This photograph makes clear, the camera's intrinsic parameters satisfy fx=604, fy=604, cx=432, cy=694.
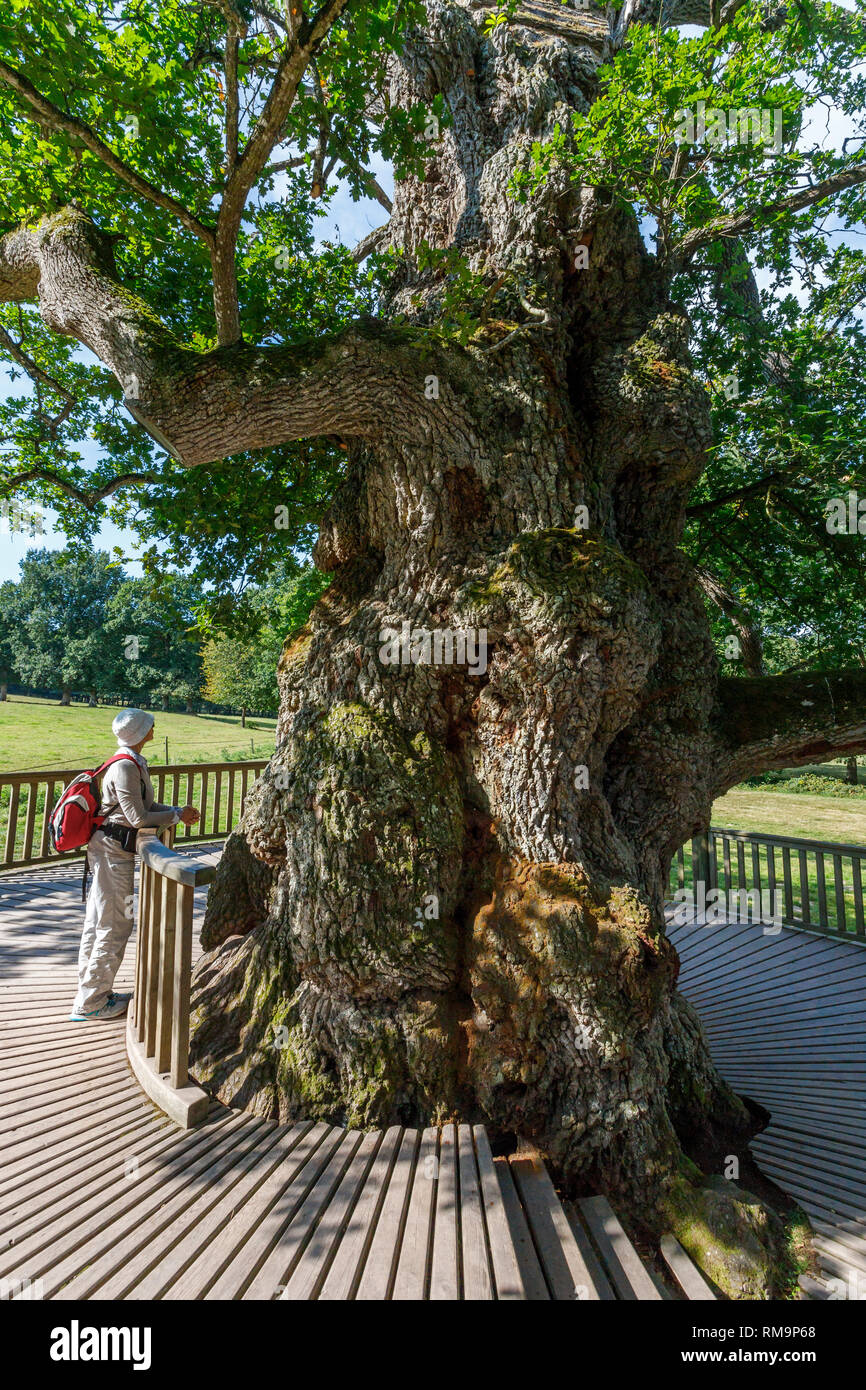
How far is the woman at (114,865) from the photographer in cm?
388

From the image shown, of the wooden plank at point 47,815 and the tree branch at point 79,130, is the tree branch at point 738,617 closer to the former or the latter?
the tree branch at point 79,130

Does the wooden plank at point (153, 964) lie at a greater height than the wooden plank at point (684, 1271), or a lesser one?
greater

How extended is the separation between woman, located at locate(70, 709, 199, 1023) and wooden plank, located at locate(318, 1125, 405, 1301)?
225 cm

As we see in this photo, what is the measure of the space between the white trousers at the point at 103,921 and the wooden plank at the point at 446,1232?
240 centimetres

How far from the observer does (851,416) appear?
586 centimetres

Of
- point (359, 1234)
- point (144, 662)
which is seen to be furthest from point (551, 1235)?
point (144, 662)

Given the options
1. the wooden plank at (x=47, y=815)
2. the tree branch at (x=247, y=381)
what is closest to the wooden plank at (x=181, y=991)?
the tree branch at (x=247, y=381)

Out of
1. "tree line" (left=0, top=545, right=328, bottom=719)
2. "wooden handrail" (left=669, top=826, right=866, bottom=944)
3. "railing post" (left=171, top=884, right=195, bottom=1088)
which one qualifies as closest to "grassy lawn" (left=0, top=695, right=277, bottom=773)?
"tree line" (left=0, top=545, right=328, bottom=719)

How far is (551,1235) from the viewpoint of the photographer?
2395 mm

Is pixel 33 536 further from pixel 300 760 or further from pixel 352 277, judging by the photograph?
pixel 300 760

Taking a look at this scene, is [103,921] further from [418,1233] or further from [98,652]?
[98,652]

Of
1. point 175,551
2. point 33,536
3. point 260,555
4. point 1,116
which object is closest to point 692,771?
point 260,555

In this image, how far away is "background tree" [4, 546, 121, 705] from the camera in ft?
80.0

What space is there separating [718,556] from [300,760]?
586 cm
